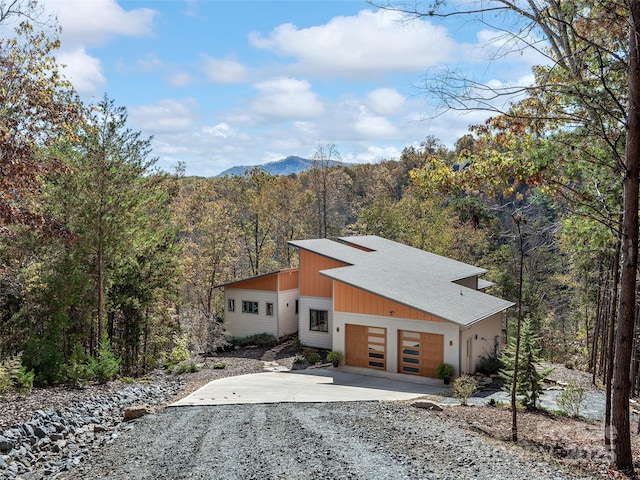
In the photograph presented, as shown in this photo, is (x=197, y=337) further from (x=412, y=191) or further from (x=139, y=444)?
(x=412, y=191)

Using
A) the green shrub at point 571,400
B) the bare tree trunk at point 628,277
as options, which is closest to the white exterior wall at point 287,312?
the green shrub at point 571,400

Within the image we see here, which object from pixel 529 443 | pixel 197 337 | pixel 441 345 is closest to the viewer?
pixel 529 443

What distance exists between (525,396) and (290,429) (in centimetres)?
627

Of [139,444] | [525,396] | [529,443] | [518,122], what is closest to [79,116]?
[139,444]

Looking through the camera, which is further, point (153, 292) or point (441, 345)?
point (153, 292)

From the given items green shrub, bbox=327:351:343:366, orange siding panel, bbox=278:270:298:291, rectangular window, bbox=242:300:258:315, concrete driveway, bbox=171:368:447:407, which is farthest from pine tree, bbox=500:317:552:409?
rectangular window, bbox=242:300:258:315

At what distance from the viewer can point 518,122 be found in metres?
9.36

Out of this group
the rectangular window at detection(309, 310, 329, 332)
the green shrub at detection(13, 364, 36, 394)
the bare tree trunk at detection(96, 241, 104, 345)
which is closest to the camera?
the green shrub at detection(13, 364, 36, 394)

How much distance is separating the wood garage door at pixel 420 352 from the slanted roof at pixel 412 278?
1.18 m

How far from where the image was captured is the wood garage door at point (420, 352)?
16.9 metres

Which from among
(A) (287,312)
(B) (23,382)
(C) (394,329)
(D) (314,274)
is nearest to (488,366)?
(C) (394,329)

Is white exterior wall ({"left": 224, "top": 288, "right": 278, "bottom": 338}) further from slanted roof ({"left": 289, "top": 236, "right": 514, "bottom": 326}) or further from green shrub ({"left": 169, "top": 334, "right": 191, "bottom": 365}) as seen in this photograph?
green shrub ({"left": 169, "top": 334, "right": 191, "bottom": 365})

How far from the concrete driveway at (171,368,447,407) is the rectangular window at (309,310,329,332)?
12.7 ft

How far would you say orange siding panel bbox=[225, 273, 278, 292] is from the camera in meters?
25.1
